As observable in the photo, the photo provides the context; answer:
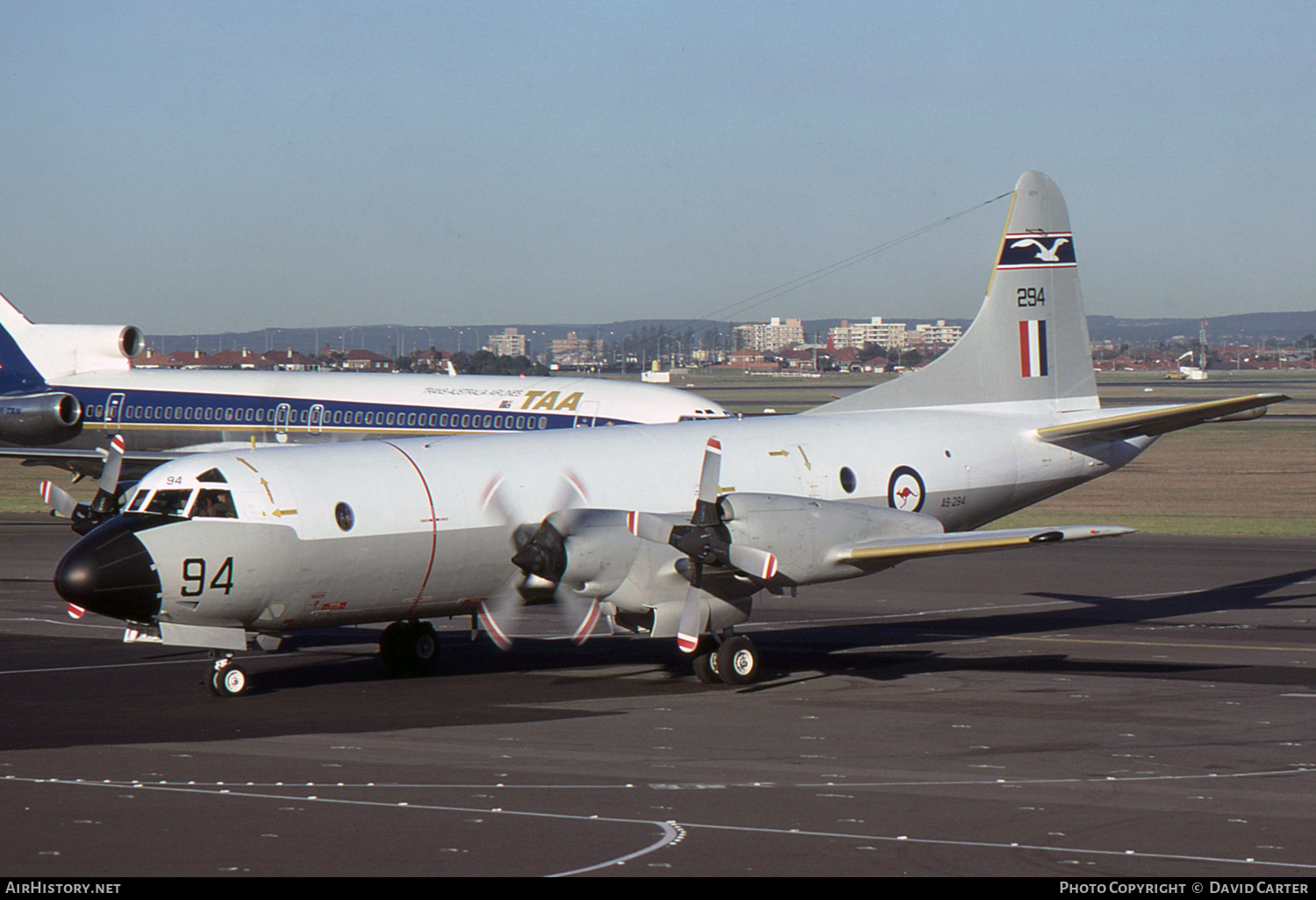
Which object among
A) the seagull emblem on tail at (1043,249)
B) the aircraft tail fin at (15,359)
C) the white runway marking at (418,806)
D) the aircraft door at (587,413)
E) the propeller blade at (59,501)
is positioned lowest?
the white runway marking at (418,806)

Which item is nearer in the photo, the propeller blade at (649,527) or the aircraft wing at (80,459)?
the propeller blade at (649,527)

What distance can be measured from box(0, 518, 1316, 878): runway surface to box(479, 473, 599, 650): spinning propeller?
1041mm

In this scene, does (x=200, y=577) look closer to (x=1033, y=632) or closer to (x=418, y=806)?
(x=418, y=806)

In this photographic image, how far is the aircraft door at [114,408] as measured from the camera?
4519cm

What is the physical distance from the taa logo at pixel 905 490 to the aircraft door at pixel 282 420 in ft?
78.5

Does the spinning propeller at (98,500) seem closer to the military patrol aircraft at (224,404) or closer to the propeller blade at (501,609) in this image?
the propeller blade at (501,609)

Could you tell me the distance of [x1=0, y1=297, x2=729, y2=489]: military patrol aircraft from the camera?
125 ft

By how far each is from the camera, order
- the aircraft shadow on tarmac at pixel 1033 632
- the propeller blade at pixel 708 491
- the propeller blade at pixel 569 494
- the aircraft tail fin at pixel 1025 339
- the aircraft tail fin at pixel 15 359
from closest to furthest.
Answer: the propeller blade at pixel 708 491 < the propeller blade at pixel 569 494 < the aircraft shadow on tarmac at pixel 1033 632 < the aircraft tail fin at pixel 1025 339 < the aircraft tail fin at pixel 15 359

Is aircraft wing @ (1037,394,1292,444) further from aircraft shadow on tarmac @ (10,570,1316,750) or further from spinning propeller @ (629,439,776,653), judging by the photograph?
spinning propeller @ (629,439,776,653)

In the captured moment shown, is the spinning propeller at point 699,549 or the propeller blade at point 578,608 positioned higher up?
the spinning propeller at point 699,549

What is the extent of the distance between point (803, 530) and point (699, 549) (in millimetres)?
1707

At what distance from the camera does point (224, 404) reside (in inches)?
1735

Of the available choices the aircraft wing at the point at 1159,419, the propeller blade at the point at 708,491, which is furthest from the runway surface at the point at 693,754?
the aircraft wing at the point at 1159,419

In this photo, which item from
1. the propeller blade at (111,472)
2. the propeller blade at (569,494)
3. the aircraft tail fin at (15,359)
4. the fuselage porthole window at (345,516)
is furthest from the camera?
the aircraft tail fin at (15,359)
